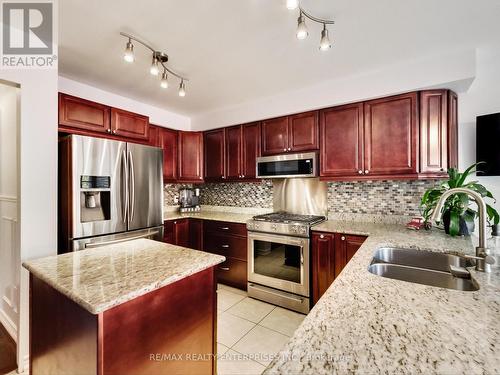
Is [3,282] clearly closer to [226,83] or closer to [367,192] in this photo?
[226,83]

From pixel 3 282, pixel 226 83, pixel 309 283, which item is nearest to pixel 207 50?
pixel 226 83

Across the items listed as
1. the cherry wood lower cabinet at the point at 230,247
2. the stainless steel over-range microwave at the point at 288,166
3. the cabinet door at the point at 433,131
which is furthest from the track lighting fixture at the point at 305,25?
the cherry wood lower cabinet at the point at 230,247

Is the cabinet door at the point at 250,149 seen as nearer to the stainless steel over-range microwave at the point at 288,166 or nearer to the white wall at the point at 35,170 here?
the stainless steel over-range microwave at the point at 288,166

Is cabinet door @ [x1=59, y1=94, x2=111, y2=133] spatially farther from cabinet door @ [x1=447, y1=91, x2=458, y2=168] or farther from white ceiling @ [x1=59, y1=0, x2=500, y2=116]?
cabinet door @ [x1=447, y1=91, x2=458, y2=168]

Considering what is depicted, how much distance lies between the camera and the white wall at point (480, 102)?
6.98 feet

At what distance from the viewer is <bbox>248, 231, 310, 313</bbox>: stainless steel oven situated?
252 centimetres

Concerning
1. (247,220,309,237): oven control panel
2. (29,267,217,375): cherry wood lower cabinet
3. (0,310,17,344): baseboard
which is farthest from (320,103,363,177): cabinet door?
(0,310,17,344): baseboard

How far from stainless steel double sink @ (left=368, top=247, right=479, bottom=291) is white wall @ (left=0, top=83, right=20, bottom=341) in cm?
269

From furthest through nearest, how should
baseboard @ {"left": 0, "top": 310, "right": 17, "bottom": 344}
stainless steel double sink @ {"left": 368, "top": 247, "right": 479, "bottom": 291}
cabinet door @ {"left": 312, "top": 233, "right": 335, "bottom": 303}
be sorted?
cabinet door @ {"left": 312, "top": 233, "right": 335, "bottom": 303} → baseboard @ {"left": 0, "top": 310, "right": 17, "bottom": 344} → stainless steel double sink @ {"left": 368, "top": 247, "right": 479, "bottom": 291}

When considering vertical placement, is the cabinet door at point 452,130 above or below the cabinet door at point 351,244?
above

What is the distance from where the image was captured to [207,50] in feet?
6.84

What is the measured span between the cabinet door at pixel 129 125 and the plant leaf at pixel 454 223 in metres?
3.31

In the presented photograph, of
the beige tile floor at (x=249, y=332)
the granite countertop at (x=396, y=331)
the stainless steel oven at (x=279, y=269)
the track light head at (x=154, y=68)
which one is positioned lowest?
the beige tile floor at (x=249, y=332)

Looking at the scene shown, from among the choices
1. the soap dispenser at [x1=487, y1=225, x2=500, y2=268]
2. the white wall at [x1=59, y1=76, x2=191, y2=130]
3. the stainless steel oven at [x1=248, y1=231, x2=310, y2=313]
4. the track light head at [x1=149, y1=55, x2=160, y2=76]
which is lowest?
the stainless steel oven at [x1=248, y1=231, x2=310, y2=313]
